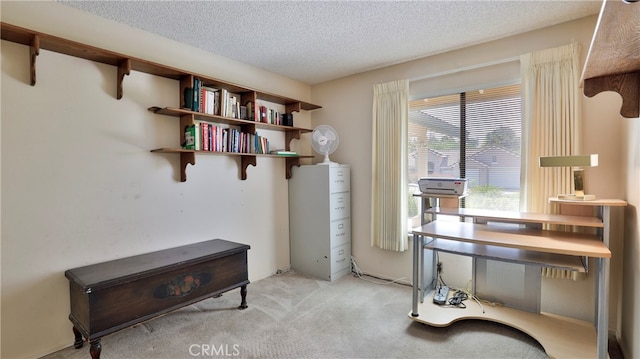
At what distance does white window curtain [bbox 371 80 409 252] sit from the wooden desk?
607 millimetres

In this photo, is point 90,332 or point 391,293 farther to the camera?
point 391,293

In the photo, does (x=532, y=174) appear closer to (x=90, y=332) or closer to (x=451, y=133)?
(x=451, y=133)

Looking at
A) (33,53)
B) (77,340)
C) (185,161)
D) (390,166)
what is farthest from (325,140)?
(77,340)

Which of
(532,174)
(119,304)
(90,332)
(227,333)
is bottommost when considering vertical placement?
(227,333)

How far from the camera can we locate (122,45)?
237cm

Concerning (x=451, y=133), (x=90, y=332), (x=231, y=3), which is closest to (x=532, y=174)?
(x=451, y=133)

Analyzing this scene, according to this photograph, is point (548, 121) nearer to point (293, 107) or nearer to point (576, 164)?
point (576, 164)

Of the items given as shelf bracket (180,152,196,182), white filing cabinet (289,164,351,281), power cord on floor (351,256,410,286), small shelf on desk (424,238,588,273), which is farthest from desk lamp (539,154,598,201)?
shelf bracket (180,152,196,182)

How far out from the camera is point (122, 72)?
7.52 feet

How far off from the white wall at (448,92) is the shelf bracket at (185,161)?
5.68 ft

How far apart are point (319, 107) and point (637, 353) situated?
10.8ft

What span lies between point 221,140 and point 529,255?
105 inches

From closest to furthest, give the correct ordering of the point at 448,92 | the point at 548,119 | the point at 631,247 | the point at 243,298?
the point at 631,247, the point at 548,119, the point at 243,298, the point at 448,92

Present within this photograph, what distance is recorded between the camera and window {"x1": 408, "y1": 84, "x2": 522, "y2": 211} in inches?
107
